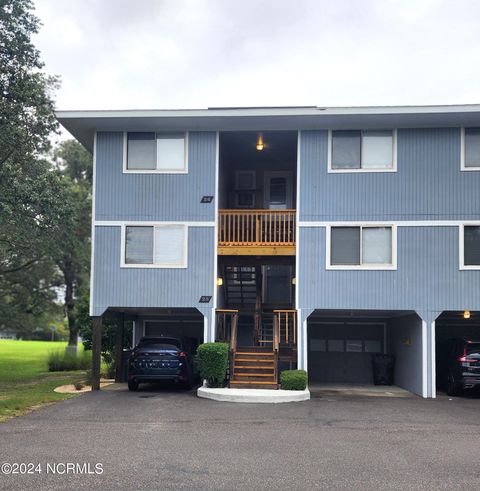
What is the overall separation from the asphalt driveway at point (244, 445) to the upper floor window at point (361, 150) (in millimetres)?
6589

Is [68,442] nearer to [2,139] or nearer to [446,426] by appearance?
[446,426]

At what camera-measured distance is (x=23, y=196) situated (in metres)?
22.1

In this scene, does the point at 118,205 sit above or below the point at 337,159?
below

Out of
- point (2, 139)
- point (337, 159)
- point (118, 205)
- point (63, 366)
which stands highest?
point (2, 139)

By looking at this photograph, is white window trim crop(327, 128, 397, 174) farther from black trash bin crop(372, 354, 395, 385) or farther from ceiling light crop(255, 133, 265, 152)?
black trash bin crop(372, 354, 395, 385)

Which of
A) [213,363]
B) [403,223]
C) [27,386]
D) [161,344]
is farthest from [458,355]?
[27,386]

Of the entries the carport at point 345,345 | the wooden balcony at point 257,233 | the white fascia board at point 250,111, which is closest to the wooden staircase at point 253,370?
the wooden balcony at point 257,233

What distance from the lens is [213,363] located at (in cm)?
1661

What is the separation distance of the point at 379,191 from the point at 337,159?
1442mm

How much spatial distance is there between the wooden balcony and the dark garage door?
3.74 m

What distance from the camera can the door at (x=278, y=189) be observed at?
→ 22922 millimetres

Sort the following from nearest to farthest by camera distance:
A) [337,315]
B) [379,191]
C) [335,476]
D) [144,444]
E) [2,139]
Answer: [335,476] → [144,444] → [379,191] → [337,315] → [2,139]

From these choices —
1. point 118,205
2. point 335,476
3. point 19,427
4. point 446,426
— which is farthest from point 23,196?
point 335,476

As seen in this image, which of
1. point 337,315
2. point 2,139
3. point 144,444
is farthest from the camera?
point 2,139
